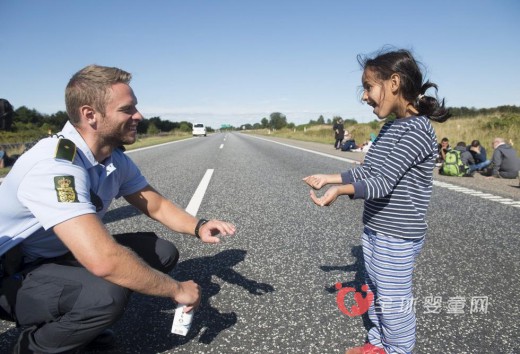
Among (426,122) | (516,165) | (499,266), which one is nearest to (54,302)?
(426,122)

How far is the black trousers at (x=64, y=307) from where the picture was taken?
5.60 feet

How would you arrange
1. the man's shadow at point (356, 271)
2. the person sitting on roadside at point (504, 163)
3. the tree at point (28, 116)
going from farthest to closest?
the tree at point (28, 116) < the person sitting on roadside at point (504, 163) < the man's shadow at point (356, 271)

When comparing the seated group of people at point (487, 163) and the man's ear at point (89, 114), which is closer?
the man's ear at point (89, 114)

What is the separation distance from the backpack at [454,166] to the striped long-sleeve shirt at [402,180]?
8735 millimetres

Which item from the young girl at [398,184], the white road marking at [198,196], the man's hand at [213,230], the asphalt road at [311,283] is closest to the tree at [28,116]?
the white road marking at [198,196]

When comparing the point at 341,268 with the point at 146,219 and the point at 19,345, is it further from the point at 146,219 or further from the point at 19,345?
the point at 146,219

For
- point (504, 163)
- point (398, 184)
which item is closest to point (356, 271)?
point (398, 184)

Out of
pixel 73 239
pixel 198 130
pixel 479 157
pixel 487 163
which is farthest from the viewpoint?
pixel 198 130

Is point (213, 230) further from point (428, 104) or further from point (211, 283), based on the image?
point (428, 104)

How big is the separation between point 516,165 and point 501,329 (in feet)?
28.6

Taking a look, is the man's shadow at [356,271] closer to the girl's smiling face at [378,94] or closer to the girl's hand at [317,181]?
the girl's hand at [317,181]

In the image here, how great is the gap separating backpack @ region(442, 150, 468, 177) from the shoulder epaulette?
32.7 ft

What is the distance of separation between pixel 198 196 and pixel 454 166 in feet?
24.3

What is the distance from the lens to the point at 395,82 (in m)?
1.88
